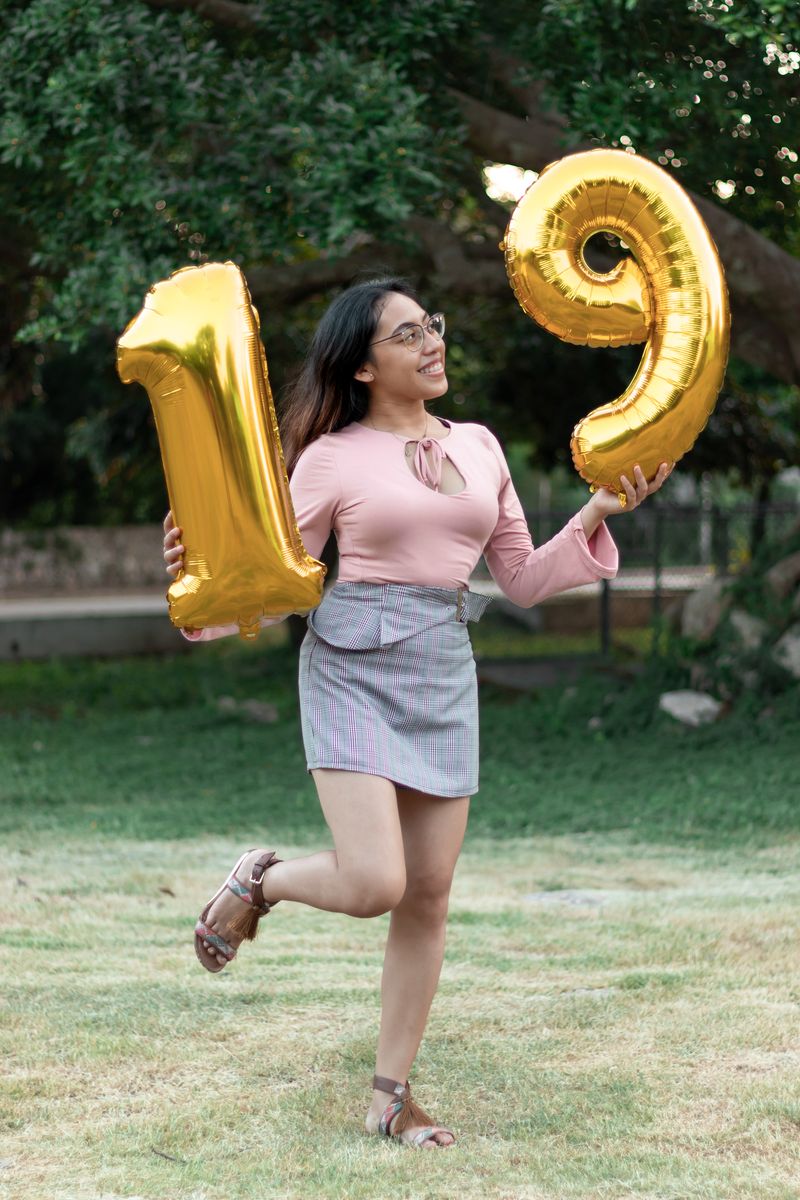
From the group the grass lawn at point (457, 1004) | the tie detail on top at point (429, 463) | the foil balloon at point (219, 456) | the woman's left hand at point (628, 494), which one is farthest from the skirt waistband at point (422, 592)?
the grass lawn at point (457, 1004)

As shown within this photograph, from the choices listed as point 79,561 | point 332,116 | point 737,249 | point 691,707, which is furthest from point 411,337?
point 79,561

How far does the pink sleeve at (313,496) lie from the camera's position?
3.16 metres

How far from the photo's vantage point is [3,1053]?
3.74 metres

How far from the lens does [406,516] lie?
3129 mm

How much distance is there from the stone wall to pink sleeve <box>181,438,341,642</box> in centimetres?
2113

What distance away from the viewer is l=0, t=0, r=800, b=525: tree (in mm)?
7035

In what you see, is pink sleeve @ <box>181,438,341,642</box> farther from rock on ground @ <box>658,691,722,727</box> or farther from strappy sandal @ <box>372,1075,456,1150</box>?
rock on ground @ <box>658,691,722,727</box>

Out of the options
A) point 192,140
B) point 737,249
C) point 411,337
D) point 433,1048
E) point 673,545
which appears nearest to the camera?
point 411,337

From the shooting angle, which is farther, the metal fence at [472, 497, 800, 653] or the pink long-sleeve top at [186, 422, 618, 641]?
the metal fence at [472, 497, 800, 653]

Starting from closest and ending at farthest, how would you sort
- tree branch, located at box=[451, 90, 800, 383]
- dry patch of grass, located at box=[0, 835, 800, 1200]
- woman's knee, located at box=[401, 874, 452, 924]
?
1. dry patch of grass, located at box=[0, 835, 800, 1200]
2. woman's knee, located at box=[401, 874, 452, 924]
3. tree branch, located at box=[451, 90, 800, 383]

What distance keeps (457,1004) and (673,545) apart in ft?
35.9

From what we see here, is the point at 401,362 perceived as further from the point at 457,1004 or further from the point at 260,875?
the point at 457,1004

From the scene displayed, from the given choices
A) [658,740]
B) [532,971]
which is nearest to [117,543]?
[658,740]

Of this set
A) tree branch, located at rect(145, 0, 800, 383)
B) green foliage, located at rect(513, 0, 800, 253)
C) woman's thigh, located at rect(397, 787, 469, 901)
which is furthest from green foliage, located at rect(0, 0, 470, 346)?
woman's thigh, located at rect(397, 787, 469, 901)
